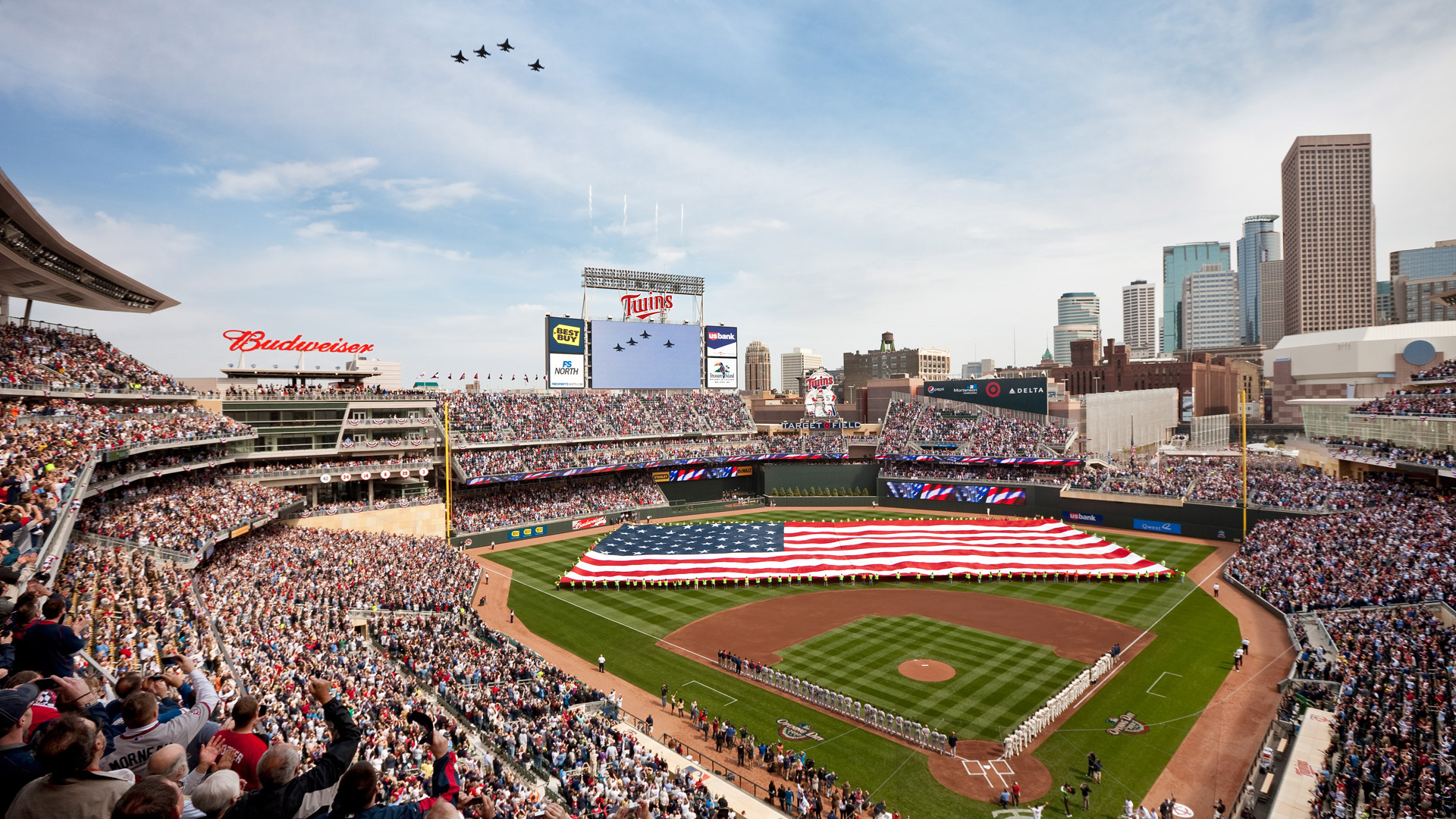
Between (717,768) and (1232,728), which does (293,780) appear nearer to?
(717,768)

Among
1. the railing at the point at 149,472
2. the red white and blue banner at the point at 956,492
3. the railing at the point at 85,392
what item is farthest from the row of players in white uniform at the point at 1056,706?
the railing at the point at 85,392

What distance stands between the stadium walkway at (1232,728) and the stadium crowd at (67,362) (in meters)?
46.4

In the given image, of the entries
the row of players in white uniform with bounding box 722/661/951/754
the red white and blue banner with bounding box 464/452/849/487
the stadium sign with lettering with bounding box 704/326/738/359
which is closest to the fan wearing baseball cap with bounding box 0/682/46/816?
the row of players in white uniform with bounding box 722/661/951/754

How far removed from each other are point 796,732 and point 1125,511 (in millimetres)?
43789

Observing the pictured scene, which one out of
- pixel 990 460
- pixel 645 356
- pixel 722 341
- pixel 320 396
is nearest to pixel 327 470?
pixel 320 396

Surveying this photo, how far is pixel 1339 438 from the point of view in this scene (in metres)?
55.5

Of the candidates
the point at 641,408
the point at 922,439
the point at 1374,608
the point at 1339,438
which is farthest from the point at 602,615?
the point at 1339,438

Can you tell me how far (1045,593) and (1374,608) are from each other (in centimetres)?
1350

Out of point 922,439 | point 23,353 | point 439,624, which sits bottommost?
point 439,624

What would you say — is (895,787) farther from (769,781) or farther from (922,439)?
(922,439)

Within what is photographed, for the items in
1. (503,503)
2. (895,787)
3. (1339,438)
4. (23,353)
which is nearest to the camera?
(895,787)

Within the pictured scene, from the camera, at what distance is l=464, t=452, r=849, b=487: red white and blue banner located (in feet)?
194

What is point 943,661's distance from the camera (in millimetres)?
30547

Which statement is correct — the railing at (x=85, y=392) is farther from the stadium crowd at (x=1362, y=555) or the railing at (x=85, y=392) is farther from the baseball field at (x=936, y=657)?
the stadium crowd at (x=1362, y=555)
